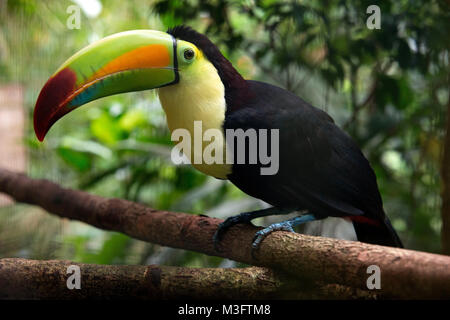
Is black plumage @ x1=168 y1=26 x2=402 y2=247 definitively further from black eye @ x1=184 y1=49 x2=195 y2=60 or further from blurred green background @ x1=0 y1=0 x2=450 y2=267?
blurred green background @ x1=0 y1=0 x2=450 y2=267

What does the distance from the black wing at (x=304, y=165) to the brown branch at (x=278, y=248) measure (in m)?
0.15

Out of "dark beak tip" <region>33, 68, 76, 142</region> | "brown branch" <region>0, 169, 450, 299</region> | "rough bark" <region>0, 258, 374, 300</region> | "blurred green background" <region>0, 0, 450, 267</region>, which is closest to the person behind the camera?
"brown branch" <region>0, 169, 450, 299</region>

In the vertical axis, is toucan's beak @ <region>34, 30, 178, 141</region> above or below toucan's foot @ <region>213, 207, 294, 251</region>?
above

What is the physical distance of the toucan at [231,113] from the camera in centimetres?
111

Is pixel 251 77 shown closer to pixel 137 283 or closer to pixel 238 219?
pixel 238 219

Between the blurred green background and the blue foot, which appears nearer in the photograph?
the blue foot

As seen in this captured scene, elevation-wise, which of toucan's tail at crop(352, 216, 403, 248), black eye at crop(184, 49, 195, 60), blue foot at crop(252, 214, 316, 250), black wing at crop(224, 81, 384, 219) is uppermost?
black eye at crop(184, 49, 195, 60)

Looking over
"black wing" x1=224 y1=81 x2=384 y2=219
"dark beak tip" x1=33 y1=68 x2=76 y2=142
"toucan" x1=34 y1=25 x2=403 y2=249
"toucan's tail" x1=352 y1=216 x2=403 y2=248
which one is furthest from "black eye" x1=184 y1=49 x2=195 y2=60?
"toucan's tail" x1=352 y1=216 x2=403 y2=248

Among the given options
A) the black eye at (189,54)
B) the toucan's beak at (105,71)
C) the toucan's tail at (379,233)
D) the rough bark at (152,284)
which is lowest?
the rough bark at (152,284)

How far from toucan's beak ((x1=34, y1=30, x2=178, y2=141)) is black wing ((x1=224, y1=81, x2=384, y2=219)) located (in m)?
0.23

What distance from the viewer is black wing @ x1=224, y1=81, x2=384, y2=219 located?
119 centimetres

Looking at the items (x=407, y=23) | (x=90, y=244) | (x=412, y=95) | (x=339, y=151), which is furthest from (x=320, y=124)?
(x=90, y=244)

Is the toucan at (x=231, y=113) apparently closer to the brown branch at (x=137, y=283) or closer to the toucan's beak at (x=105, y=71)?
the toucan's beak at (x=105, y=71)

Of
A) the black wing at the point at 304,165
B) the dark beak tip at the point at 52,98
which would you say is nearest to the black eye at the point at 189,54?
the black wing at the point at 304,165
